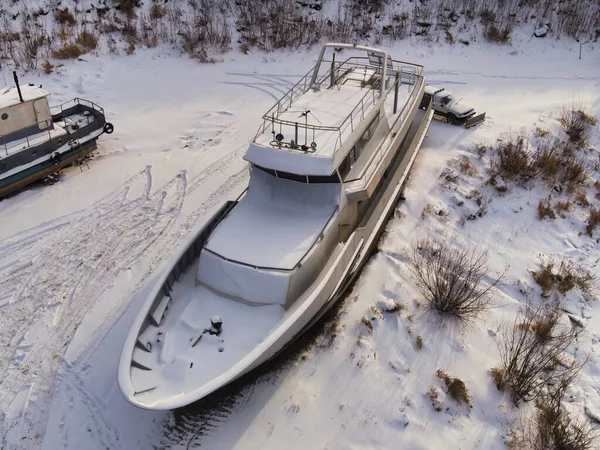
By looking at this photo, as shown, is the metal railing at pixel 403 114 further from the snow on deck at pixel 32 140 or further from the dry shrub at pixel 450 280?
the snow on deck at pixel 32 140

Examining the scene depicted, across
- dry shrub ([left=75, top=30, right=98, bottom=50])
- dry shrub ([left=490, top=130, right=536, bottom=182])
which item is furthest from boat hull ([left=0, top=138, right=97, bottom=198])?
dry shrub ([left=490, top=130, right=536, bottom=182])

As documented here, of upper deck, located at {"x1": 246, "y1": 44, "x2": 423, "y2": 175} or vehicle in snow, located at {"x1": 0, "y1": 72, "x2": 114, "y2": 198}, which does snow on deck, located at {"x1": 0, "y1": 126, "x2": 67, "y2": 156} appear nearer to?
vehicle in snow, located at {"x1": 0, "y1": 72, "x2": 114, "y2": 198}

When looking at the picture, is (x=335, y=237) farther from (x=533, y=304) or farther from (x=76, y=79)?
(x=76, y=79)

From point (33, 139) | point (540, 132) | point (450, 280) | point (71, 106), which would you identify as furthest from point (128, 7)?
point (450, 280)

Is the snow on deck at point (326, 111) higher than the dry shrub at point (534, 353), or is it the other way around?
the snow on deck at point (326, 111)

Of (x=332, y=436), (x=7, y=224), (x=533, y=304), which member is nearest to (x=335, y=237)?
(x=332, y=436)

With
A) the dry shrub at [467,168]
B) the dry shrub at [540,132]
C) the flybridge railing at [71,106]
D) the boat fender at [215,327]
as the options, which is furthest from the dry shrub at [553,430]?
the flybridge railing at [71,106]
